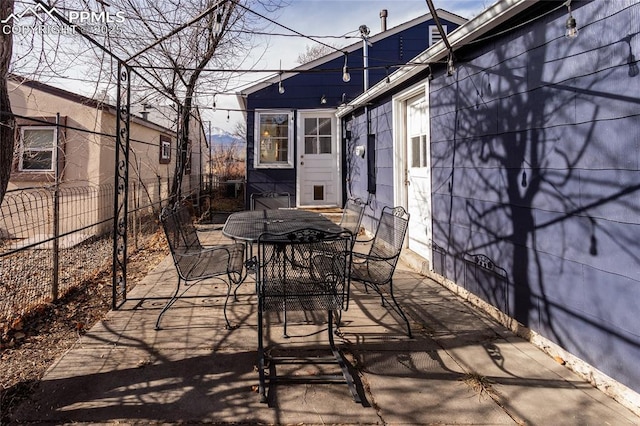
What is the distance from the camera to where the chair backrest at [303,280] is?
2.22m

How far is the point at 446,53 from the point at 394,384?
314 cm

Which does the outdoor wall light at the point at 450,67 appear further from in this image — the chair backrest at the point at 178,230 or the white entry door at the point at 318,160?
the white entry door at the point at 318,160

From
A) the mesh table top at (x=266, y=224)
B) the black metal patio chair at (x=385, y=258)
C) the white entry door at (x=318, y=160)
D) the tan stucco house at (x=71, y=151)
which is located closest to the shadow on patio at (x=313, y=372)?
the black metal patio chair at (x=385, y=258)

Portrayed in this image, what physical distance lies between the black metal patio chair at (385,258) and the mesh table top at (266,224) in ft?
1.38

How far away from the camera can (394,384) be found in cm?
213

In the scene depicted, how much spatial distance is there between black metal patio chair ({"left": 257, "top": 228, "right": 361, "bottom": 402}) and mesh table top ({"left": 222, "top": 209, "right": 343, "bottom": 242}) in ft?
1.16

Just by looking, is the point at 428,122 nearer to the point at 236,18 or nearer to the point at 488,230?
the point at 488,230

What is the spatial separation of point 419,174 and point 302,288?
2880mm

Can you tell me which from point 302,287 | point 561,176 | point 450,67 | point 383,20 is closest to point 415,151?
point 450,67

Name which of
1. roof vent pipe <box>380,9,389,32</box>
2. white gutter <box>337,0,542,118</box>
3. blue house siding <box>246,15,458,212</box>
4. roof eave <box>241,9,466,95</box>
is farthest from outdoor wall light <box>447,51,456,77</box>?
roof vent pipe <box>380,9,389,32</box>

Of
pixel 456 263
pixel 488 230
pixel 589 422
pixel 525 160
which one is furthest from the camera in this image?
pixel 456 263

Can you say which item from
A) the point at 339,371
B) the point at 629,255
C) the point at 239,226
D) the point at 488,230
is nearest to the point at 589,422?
the point at 629,255

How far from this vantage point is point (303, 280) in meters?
2.57

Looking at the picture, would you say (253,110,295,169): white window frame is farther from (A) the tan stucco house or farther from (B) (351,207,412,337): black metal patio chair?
(B) (351,207,412,337): black metal patio chair
